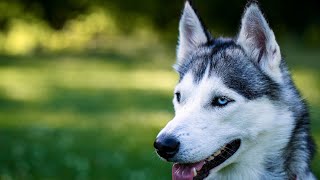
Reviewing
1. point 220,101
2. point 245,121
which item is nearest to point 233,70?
point 220,101

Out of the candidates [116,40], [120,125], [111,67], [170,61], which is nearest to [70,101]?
[120,125]

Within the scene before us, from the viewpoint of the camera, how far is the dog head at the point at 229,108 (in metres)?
4.64

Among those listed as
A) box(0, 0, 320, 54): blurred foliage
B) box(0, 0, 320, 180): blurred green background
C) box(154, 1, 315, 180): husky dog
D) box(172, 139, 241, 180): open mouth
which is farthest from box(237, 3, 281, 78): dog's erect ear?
box(0, 0, 320, 54): blurred foliage

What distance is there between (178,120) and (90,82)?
15.8 metres

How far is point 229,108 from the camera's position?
189 inches

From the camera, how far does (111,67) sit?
962 inches

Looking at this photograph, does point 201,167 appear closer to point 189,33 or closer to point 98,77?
point 189,33

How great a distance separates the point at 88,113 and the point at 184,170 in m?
9.46

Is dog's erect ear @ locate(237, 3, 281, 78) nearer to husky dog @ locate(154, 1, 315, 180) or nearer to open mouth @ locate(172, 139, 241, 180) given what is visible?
husky dog @ locate(154, 1, 315, 180)

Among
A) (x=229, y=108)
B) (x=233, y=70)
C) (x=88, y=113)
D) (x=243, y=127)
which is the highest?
(x=233, y=70)

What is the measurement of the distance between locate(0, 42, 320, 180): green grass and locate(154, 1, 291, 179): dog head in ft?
1.45

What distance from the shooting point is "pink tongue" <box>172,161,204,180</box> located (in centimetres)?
471

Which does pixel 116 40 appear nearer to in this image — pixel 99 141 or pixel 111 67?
pixel 111 67

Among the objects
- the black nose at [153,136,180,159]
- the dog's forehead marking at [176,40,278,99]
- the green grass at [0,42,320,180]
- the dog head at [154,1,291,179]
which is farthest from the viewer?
the green grass at [0,42,320,180]
